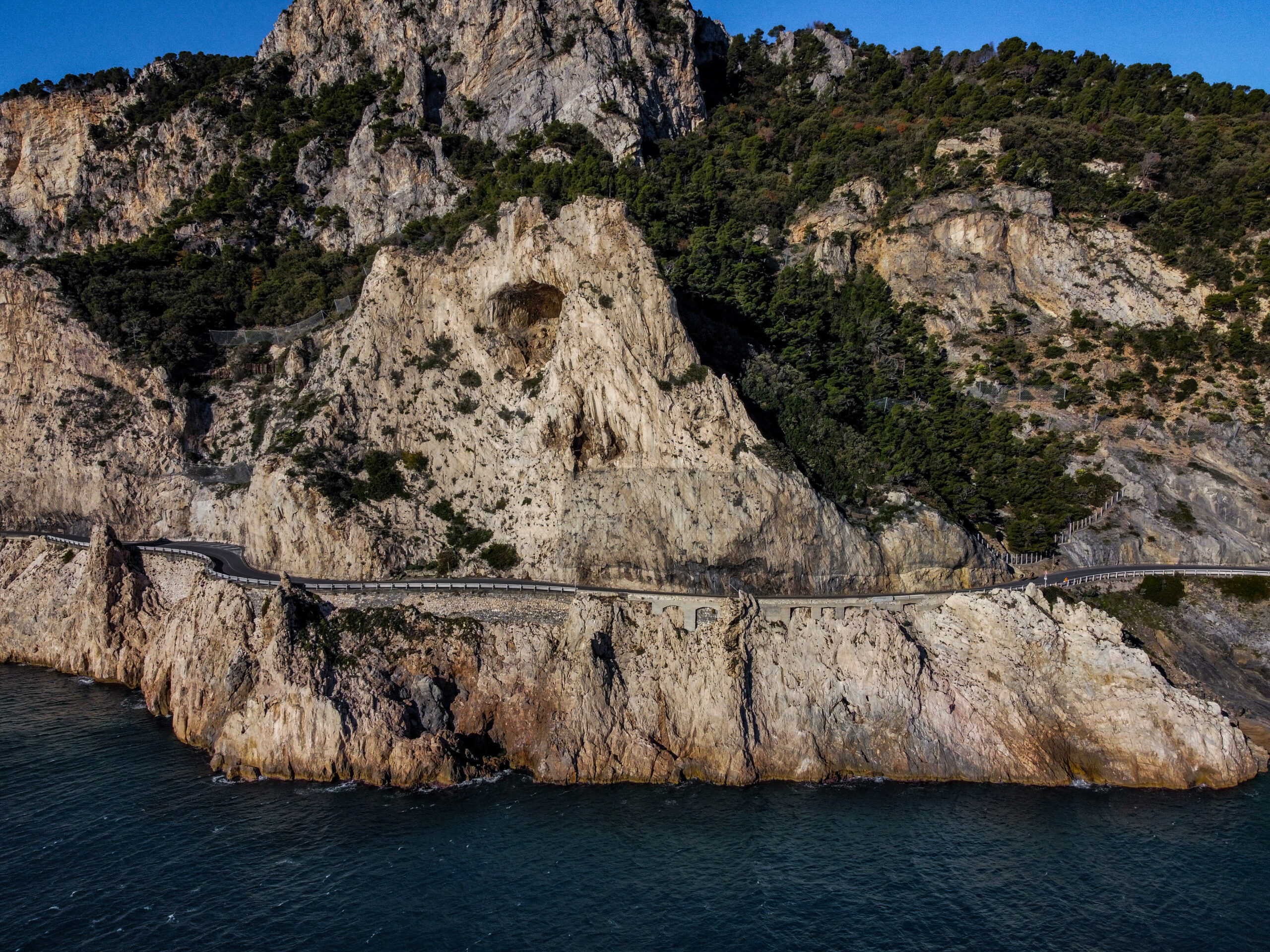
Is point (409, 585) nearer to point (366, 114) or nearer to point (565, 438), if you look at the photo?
point (565, 438)

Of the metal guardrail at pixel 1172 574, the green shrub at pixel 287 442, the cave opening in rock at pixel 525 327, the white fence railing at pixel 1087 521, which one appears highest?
the cave opening in rock at pixel 525 327

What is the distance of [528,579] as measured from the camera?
4991 centimetres

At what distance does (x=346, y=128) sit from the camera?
297 feet

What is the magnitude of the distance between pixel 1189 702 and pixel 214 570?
5351 centimetres

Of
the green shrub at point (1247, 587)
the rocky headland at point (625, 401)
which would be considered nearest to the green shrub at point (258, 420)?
the rocky headland at point (625, 401)

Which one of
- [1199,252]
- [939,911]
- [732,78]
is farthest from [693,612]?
[732,78]

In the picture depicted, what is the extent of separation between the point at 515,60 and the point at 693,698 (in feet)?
247

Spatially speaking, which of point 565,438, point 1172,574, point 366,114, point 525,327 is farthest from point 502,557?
point 366,114

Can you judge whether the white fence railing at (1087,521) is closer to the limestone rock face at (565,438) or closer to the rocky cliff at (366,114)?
the limestone rock face at (565,438)

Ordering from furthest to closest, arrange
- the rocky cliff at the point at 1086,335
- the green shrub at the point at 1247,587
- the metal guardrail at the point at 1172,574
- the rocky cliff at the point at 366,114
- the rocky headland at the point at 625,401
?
the rocky cliff at the point at 366,114, the rocky cliff at the point at 1086,335, the metal guardrail at the point at 1172,574, the green shrub at the point at 1247,587, the rocky headland at the point at 625,401

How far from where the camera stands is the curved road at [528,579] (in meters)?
45.3

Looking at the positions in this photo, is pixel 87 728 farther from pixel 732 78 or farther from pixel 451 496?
pixel 732 78

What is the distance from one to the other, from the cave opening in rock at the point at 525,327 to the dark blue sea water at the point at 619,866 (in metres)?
28.2

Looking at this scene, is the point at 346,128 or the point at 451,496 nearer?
the point at 451,496
